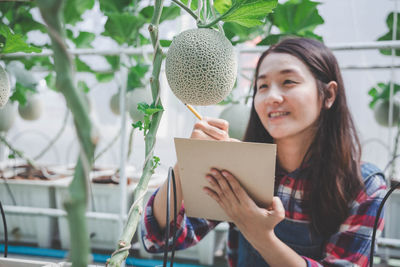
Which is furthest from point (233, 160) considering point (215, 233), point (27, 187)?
point (27, 187)

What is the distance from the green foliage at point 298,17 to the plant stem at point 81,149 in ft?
2.76

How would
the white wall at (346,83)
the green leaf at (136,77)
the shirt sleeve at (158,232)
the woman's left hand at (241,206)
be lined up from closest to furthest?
the woman's left hand at (241,206) → the shirt sleeve at (158,232) → the green leaf at (136,77) → the white wall at (346,83)

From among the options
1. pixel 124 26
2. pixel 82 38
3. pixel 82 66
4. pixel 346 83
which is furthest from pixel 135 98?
pixel 346 83

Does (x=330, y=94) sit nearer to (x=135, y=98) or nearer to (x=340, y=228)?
(x=340, y=228)

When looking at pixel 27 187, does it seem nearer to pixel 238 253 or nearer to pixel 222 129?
pixel 238 253

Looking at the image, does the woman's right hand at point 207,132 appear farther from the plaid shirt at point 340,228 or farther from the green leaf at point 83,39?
the green leaf at point 83,39

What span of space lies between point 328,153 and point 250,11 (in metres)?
0.43

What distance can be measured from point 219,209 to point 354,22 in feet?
5.46

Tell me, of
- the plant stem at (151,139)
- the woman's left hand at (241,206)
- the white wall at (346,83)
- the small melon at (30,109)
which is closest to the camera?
the plant stem at (151,139)

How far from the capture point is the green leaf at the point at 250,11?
0.22m

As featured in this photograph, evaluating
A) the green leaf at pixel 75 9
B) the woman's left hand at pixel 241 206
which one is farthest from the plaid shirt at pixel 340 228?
the green leaf at pixel 75 9

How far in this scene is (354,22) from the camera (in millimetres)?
1687

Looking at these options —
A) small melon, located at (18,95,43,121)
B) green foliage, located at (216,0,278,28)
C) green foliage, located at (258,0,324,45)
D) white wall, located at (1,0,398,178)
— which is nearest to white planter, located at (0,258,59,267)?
green foliage, located at (216,0,278,28)

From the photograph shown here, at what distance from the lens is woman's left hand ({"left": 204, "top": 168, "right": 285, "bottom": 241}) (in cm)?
33
